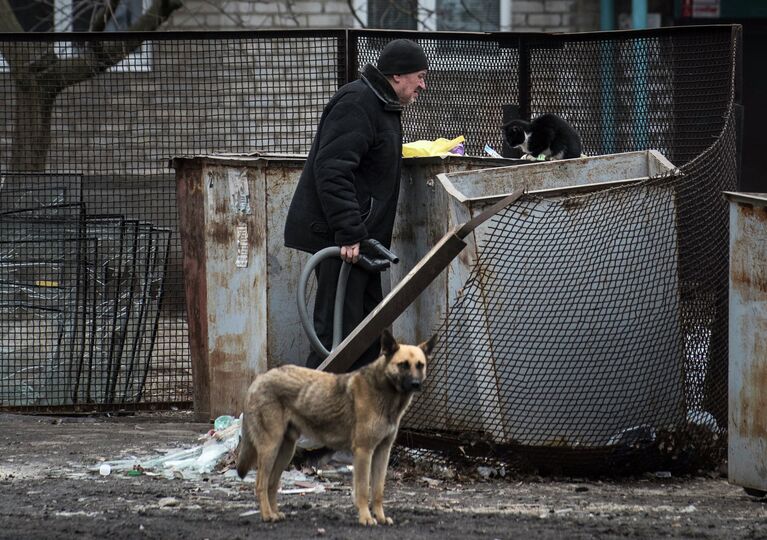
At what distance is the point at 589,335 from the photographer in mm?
6230

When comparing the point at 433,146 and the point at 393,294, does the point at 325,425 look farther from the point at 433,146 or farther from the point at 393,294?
the point at 433,146

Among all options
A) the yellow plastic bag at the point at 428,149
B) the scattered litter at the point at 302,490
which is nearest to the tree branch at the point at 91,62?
the yellow plastic bag at the point at 428,149

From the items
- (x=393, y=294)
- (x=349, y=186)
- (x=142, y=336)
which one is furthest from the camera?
(x=142, y=336)

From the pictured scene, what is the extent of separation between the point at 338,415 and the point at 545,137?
10.0 feet

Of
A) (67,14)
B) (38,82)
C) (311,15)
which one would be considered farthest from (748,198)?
(67,14)

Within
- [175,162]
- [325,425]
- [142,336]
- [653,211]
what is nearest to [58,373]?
[142,336]

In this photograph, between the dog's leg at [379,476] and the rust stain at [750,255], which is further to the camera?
the rust stain at [750,255]

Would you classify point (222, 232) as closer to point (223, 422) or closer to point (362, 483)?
point (223, 422)

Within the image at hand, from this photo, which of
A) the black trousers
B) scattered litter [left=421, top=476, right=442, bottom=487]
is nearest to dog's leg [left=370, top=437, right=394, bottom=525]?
scattered litter [left=421, top=476, right=442, bottom=487]

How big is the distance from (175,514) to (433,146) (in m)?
2.73

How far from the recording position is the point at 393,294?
5926mm

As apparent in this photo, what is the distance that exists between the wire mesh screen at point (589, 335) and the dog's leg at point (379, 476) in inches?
42.2

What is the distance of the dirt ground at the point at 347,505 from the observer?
16.4ft

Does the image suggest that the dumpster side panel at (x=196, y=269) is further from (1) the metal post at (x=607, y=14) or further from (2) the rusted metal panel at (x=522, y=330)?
(1) the metal post at (x=607, y=14)
